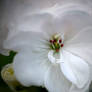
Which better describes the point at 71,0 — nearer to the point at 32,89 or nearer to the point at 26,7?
the point at 26,7

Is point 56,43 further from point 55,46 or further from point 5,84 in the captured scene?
point 5,84

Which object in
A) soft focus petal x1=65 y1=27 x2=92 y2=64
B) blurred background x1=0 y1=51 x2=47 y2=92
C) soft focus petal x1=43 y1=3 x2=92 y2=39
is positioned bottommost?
blurred background x1=0 y1=51 x2=47 y2=92

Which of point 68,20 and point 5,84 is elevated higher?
point 68,20

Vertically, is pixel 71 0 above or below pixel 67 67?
above

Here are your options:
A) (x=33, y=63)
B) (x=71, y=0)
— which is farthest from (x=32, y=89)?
(x=71, y=0)

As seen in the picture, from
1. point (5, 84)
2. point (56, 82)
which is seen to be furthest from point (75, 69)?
point (5, 84)
